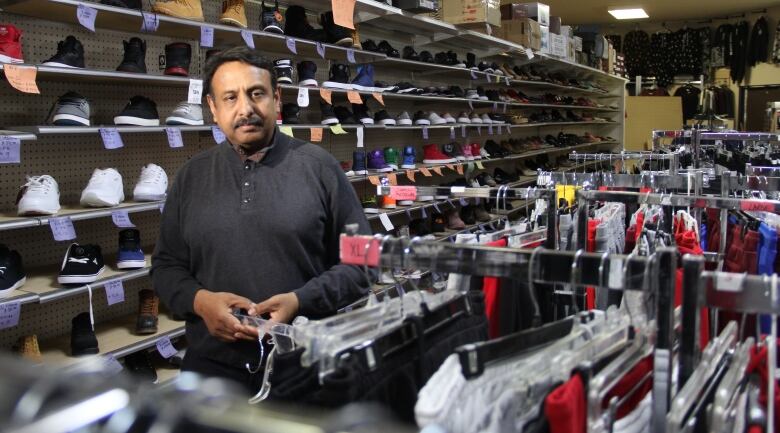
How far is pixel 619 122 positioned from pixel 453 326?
32.8 ft

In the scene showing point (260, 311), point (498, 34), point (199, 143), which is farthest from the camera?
point (498, 34)

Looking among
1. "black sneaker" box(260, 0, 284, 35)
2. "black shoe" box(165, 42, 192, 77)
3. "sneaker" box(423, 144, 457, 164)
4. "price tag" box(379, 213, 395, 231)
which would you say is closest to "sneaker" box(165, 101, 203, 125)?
"black shoe" box(165, 42, 192, 77)

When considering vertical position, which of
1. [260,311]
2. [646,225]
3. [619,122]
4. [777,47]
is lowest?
[260,311]

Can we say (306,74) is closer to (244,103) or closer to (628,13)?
A: (244,103)

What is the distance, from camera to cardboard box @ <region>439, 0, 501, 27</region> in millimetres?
5406

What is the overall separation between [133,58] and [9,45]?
52 cm

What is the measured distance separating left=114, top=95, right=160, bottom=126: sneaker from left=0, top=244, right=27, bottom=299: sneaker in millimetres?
696

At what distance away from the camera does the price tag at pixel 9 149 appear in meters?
2.27

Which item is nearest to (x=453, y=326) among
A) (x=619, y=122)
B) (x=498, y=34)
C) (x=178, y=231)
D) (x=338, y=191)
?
(x=338, y=191)

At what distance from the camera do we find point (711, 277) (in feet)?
2.89

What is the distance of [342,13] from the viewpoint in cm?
352

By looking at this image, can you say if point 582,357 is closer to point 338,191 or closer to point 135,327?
point 338,191

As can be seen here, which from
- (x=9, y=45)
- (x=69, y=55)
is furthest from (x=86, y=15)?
(x=9, y=45)

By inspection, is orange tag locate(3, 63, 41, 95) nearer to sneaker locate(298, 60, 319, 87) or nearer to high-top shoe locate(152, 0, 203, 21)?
high-top shoe locate(152, 0, 203, 21)
